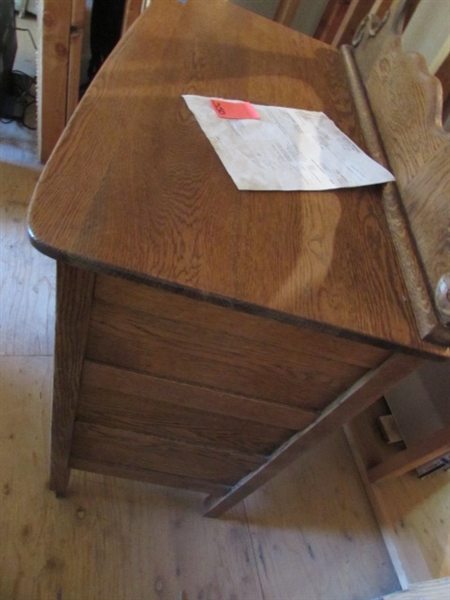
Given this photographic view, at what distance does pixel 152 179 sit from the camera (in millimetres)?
650

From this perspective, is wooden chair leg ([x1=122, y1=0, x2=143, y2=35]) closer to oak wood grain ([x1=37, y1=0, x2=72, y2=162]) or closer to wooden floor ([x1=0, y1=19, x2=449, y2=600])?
oak wood grain ([x1=37, y1=0, x2=72, y2=162])

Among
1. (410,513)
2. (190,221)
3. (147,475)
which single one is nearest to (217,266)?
(190,221)

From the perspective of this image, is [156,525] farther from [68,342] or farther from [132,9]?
[132,9]

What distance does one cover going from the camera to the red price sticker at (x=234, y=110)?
0.83m

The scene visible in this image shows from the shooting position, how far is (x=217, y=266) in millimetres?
585

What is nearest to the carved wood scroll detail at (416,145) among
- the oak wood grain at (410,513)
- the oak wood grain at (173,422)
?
the oak wood grain at (173,422)

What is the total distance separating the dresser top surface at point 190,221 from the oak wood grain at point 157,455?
52 cm

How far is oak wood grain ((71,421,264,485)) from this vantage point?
3.23ft

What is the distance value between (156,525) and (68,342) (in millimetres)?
823

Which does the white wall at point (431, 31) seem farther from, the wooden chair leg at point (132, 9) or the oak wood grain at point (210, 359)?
the oak wood grain at point (210, 359)

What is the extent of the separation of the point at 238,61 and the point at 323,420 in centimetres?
74

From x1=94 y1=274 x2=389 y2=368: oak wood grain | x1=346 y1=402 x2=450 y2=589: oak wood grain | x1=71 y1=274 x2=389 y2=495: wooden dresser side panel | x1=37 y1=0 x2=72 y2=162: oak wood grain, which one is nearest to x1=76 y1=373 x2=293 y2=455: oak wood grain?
x1=71 y1=274 x2=389 y2=495: wooden dresser side panel

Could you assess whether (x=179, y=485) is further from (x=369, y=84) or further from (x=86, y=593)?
(x=369, y=84)

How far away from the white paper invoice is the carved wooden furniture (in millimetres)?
25
